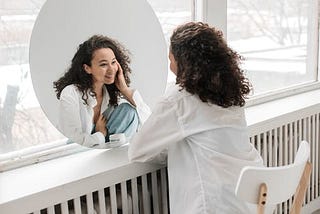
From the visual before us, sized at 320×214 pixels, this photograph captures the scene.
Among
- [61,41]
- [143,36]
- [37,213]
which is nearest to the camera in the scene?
[37,213]

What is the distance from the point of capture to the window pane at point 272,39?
2.72 meters

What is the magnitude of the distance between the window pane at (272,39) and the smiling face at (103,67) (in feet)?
3.25

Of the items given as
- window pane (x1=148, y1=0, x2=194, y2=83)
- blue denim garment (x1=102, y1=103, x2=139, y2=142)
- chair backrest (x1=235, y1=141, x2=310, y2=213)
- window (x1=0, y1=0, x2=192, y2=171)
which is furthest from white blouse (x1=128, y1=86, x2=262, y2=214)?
window pane (x1=148, y1=0, x2=194, y2=83)

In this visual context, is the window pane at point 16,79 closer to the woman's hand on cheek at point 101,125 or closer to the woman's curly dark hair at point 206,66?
the woman's hand on cheek at point 101,125

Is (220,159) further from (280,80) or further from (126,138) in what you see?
(280,80)

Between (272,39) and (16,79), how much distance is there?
1.73 m

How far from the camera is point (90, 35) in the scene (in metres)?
1.75

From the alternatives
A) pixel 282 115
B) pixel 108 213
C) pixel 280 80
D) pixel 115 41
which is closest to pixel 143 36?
pixel 115 41

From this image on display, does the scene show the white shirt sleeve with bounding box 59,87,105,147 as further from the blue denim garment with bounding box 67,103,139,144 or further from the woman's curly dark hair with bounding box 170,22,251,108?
the woman's curly dark hair with bounding box 170,22,251,108

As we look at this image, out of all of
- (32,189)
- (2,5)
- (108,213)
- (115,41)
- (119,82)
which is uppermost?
(2,5)

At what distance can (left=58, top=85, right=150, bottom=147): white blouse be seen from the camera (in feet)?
5.64

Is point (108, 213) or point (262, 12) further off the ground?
point (262, 12)

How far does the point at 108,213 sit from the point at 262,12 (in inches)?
63.3

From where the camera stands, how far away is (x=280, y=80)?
3.06 metres
